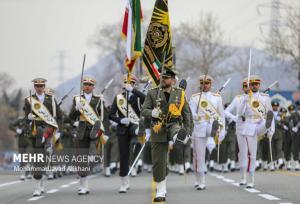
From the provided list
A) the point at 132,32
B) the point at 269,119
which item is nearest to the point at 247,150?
the point at 269,119

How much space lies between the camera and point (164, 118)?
42.2 ft

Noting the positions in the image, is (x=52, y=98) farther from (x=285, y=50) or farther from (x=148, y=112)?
(x=285, y=50)

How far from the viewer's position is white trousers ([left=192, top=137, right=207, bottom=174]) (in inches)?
642

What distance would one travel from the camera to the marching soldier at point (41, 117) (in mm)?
15609

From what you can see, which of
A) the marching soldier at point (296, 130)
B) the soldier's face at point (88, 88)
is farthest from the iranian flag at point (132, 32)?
the marching soldier at point (296, 130)

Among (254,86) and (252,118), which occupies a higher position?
(254,86)

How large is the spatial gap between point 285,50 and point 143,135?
3829 centimetres

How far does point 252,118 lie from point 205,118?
0.97m

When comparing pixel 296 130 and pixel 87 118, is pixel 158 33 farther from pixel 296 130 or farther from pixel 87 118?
pixel 296 130

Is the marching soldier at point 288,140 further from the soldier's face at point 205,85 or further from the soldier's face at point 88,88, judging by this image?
the soldier's face at point 88,88

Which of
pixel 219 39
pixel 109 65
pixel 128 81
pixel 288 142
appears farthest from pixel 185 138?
pixel 109 65

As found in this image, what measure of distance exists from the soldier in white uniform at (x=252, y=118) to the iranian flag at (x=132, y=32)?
2538mm

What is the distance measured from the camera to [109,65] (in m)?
77.1

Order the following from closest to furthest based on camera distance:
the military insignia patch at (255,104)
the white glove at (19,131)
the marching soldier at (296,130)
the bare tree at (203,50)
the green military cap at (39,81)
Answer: the green military cap at (39,81) → the military insignia patch at (255,104) → the white glove at (19,131) → the marching soldier at (296,130) → the bare tree at (203,50)
